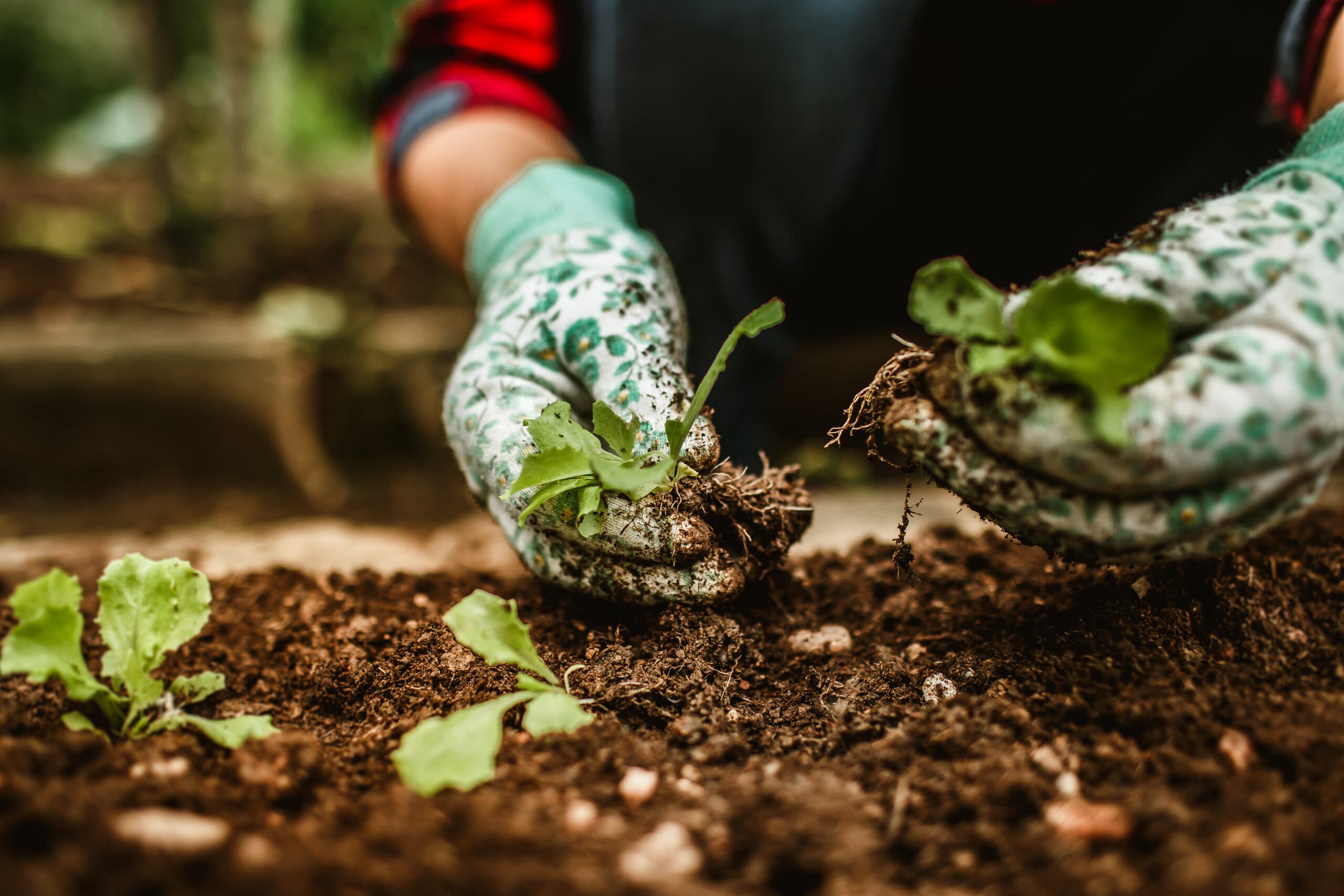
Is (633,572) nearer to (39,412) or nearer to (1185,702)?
(1185,702)

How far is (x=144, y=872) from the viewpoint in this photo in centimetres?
58

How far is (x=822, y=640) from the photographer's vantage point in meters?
1.07

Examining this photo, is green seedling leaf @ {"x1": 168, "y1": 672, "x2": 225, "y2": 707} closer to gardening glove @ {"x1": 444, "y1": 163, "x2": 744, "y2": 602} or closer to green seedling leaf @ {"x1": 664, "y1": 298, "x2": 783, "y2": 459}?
gardening glove @ {"x1": 444, "y1": 163, "x2": 744, "y2": 602}

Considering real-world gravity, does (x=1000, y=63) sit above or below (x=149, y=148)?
below

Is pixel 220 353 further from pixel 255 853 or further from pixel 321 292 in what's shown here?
pixel 255 853

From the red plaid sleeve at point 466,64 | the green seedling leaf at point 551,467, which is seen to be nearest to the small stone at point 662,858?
the green seedling leaf at point 551,467

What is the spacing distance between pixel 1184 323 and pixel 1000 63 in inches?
53.7

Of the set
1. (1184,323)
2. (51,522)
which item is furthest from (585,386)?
(51,522)

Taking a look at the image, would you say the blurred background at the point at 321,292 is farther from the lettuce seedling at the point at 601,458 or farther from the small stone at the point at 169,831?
the small stone at the point at 169,831

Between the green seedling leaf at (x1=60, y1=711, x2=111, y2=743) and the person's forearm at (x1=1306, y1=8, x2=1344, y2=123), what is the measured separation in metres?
1.64

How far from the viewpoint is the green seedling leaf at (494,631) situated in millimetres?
818

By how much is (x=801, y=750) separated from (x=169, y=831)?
1.84 feet

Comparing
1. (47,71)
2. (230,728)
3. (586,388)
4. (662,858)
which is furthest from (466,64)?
(47,71)

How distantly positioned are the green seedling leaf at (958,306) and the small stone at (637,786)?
491mm
